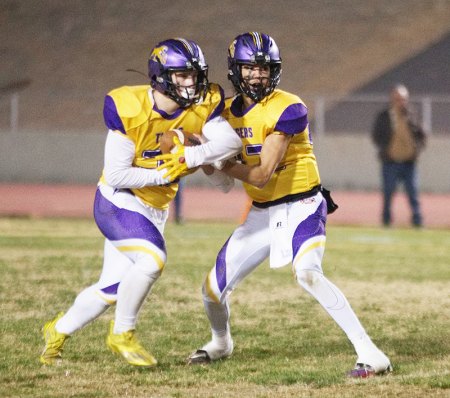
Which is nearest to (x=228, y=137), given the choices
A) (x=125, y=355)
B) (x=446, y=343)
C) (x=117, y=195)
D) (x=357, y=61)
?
Answer: (x=117, y=195)

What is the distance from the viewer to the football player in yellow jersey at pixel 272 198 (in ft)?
19.5

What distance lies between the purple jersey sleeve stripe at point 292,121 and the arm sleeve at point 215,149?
280mm

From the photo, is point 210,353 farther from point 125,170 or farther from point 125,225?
point 125,170

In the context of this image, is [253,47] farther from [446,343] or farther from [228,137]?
[446,343]

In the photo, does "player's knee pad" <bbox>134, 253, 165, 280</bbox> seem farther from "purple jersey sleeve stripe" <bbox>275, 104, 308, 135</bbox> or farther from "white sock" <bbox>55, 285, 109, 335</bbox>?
"purple jersey sleeve stripe" <bbox>275, 104, 308, 135</bbox>

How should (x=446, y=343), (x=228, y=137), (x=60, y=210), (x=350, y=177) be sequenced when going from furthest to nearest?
(x=350, y=177), (x=60, y=210), (x=446, y=343), (x=228, y=137)

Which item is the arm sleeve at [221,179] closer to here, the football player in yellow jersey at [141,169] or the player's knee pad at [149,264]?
the football player in yellow jersey at [141,169]

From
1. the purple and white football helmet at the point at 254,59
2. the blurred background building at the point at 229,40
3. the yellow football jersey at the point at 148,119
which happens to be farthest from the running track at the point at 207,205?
the purple and white football helmet at the point at 254,59

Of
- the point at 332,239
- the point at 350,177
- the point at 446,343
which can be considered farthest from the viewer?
the point at 350,177

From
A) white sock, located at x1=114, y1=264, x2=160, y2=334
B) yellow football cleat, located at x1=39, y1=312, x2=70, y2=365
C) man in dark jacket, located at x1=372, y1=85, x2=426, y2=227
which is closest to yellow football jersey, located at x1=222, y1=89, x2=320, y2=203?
white sock, located at x1=114, y1=264, x2=160, y2=334

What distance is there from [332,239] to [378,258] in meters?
2.09

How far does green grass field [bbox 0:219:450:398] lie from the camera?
569cm

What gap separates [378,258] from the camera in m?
11.8

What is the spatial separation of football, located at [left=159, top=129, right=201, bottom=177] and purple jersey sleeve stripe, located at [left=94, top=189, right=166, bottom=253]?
37 cm
